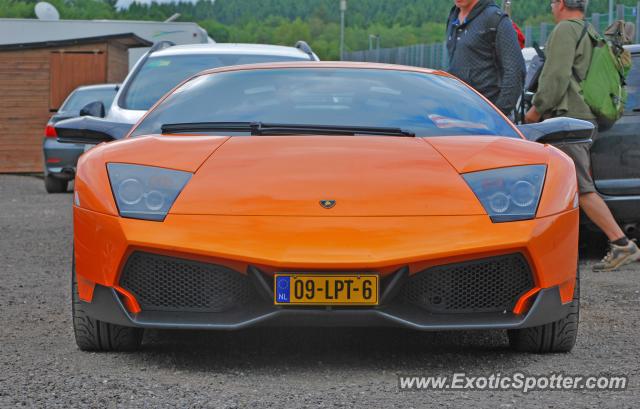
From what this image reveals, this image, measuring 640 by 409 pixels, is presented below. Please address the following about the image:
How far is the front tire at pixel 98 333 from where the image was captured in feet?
15.5

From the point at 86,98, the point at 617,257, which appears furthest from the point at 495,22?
the point at 86,98

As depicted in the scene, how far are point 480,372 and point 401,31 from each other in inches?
5495

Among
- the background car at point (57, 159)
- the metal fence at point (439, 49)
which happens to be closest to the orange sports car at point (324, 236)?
the metal fence at point (439, 49)

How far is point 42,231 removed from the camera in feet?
37.8

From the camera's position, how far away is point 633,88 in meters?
8.74

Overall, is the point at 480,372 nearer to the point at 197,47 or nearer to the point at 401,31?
the point at 197,47

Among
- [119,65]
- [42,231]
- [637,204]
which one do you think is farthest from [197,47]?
[119,65]

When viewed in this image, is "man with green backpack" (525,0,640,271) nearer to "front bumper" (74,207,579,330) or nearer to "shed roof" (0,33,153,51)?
"front bumper" (74,207,579,330)

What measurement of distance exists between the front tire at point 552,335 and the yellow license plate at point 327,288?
78 centimetres

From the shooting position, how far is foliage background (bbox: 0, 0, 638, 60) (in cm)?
13125

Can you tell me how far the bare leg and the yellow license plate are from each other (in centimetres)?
411

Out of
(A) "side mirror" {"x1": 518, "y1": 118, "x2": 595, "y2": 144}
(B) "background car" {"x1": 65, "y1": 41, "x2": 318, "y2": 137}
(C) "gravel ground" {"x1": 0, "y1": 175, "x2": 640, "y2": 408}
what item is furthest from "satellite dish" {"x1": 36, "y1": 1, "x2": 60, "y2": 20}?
(A) "side mirror" {"x1": 518, "y1": 118, "x2": 595, "y2": 144}

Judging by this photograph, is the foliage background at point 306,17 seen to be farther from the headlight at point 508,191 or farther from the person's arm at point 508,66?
the headlight at point 508,191

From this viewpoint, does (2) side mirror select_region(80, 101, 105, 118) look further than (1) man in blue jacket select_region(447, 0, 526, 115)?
Yes
